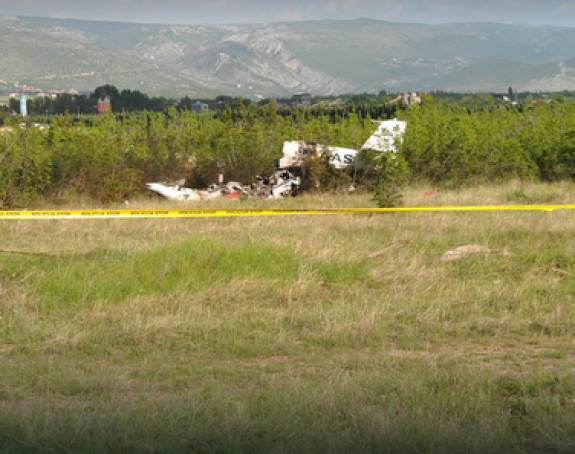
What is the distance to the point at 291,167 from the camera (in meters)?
17.9

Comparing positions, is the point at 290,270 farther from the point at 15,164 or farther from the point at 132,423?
the point at 15,164

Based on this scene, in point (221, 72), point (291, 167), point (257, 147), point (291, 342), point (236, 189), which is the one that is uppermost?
point (221, 72)

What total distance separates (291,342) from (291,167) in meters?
12.3

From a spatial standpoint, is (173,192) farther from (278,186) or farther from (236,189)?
(278,186)

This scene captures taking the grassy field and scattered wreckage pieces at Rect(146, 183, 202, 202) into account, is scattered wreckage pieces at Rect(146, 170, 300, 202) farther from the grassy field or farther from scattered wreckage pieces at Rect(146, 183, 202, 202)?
the grassy field

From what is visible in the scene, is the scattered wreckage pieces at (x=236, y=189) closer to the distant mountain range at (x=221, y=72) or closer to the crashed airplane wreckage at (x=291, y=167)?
the crashed airplane wreckage at (x=291, y=167)

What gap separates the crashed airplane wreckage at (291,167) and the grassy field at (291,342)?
20.8 ft

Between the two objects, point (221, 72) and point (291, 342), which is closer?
point (291, 342)

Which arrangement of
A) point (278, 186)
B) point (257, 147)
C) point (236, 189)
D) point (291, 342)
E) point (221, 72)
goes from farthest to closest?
point (221, 72) → point (257, 147) → point (236, 189) → point (278, 186) → point (291, 342)

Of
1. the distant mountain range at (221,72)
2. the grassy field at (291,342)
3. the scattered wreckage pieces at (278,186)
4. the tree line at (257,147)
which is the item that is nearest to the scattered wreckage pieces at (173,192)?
the tree line at (257,147)

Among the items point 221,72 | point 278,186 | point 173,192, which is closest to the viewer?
point 173,192

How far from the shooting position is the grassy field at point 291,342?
13.1 ft

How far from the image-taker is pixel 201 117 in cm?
2180

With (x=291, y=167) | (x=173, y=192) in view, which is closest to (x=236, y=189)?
(x=291, y=167)
